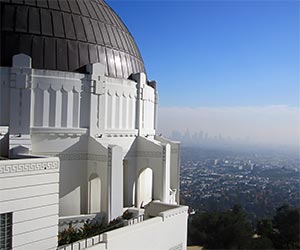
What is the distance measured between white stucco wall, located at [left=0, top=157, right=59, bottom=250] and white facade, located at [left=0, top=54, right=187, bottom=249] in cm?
272

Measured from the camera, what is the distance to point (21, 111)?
12.0m

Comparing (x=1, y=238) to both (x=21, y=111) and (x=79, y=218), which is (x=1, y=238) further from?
(x=21, y=111)

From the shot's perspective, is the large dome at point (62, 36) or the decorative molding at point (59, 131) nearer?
the decorative molding at point (59, 131)

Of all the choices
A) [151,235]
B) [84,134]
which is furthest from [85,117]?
[151,235]

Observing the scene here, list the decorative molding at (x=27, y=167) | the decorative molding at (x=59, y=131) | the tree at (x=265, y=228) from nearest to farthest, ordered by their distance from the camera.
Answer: the decorative molding at (x=27, y=167) < the decorative molding at (x=59, y=131) < the tree at (x=265, y=228)

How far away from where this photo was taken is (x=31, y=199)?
27.5 feet

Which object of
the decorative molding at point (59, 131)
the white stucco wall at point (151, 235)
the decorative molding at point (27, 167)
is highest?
the decorative molding at point (59, 131)

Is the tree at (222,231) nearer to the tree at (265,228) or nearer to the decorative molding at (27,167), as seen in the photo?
the tree at (265,228)

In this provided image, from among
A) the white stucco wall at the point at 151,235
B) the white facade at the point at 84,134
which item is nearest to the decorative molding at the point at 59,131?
the white facade at the point at 84,134

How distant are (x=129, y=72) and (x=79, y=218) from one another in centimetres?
681

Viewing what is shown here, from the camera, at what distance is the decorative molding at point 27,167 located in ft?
25.9

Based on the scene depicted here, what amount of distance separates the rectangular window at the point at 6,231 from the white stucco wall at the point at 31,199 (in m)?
0.09

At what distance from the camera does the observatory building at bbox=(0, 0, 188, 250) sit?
39.2 feet

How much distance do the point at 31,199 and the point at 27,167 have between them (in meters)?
0.78
